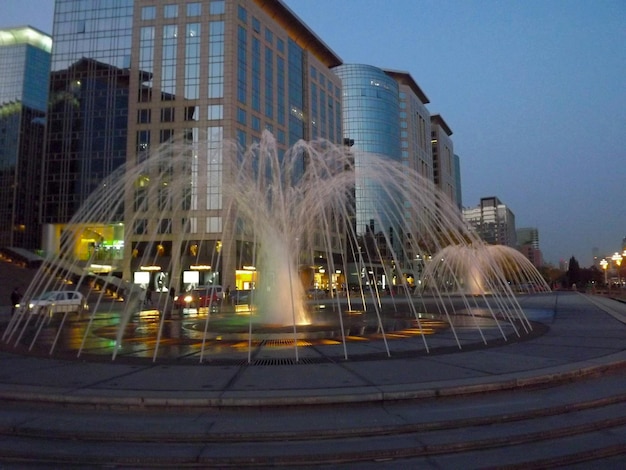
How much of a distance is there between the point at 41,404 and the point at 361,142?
117972 millimetres

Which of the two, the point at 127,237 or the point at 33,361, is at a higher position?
the point at 127,237

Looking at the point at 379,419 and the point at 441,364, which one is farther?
the point at 441,364

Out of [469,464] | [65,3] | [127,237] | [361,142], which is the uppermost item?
[65,3]

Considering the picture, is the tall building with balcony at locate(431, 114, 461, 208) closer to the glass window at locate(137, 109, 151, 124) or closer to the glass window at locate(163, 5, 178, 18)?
the glass window at locate(163, 5, 178, 18)

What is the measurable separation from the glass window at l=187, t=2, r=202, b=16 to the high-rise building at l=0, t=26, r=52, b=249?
70603 millimetres

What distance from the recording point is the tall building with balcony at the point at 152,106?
6656 cm

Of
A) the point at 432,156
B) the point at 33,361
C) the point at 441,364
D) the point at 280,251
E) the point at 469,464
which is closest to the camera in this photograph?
the point at 469,464

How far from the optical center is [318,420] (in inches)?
264

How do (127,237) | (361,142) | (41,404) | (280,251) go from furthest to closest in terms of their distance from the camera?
(361,142)
(127,237)
(280,251)
(41,404)

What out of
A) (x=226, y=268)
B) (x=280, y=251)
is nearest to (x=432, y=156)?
(x=226, y=268)

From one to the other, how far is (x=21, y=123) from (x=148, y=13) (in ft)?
242

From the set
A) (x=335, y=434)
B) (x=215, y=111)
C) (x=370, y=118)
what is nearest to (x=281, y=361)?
(x=335, y=434)

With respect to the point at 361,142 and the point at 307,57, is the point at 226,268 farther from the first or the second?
the point at 361,142

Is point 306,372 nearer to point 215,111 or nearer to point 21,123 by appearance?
point 215,111
